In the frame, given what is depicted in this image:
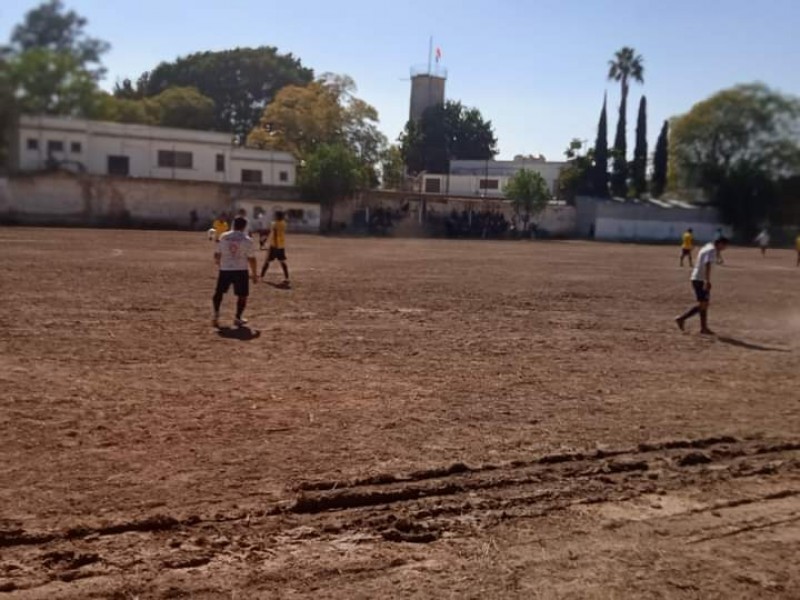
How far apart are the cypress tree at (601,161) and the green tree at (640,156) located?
393cm

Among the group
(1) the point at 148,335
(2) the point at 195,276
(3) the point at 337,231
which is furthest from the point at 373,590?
(3) the point at 337,231

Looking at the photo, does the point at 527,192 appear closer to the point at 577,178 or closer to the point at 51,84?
the point at 577,178

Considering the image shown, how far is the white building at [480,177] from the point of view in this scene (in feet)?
238

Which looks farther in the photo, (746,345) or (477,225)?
(477,225)

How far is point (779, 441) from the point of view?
679 centimetres

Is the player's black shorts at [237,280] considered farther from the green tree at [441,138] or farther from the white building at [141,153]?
the green tree at [441,138]

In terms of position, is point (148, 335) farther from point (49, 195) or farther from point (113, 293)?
point (49, 195)

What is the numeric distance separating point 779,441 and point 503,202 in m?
56.5

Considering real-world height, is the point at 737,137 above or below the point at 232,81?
below

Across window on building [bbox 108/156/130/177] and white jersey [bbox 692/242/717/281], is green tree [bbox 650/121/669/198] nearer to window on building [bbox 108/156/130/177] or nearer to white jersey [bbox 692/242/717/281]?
window on building [bbox 108/156/130/177]

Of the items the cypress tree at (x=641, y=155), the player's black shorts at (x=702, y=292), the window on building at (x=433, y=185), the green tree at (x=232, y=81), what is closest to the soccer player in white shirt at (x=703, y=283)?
the player's black shorts at (x=702, y=292)

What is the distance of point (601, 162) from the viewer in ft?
227

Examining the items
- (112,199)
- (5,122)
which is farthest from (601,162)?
(5,122)

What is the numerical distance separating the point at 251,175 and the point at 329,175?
884 centimetres
